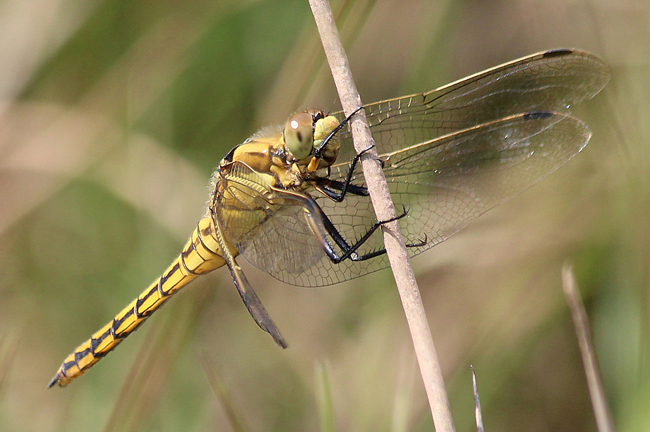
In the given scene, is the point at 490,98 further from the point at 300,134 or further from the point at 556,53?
the point at 300,134

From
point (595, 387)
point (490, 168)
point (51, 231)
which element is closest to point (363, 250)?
point (490, 168)

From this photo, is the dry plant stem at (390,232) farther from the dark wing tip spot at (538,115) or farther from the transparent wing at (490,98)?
the dark wing tip spot at (538,115)

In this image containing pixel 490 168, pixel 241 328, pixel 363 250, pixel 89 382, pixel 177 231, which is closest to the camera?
pixel 490 168

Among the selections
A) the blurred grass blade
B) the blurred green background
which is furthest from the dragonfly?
the blurred grass blade

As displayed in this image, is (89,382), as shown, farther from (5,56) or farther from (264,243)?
(5,56)

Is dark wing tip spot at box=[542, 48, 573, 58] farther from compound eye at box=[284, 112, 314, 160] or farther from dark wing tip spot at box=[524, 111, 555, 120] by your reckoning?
compound eye at box=[284, 112, 314, 160]

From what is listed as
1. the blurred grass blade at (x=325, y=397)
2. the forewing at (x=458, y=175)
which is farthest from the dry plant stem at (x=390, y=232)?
the forewing at (x=458, y=175)
